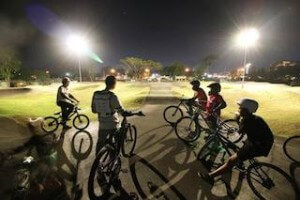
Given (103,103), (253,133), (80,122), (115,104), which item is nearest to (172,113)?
(80,122)

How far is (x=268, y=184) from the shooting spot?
5.00 metres

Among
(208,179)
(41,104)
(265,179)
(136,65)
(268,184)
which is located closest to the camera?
(268,184)

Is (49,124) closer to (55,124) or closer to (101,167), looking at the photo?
(55,124)

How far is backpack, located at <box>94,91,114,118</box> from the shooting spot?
5.18m

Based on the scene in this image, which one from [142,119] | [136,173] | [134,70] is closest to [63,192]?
[136,173]

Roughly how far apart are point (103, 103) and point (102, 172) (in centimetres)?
156

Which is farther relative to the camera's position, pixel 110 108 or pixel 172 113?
pixel 172 113

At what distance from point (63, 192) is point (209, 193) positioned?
318cm

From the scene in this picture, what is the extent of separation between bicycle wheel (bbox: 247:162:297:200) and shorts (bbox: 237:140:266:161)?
0.38 meters

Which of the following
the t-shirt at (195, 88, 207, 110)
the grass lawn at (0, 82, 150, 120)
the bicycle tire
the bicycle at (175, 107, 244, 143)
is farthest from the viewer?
the grass lawn at (0, 82, 150, 120)

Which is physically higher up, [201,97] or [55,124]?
[201,97]

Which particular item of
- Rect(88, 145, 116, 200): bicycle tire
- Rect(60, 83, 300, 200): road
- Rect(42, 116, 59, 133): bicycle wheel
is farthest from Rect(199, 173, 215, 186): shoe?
Rect(42, 116, 59, 133): bicycle wheel

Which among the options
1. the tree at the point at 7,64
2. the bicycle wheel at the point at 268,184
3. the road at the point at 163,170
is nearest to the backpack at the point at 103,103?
the road at the point at 163,170

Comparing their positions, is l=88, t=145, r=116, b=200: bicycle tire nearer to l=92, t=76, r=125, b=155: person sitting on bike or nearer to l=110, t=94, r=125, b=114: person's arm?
l=92, t=76, r=125, b=155: person sitting on bike
